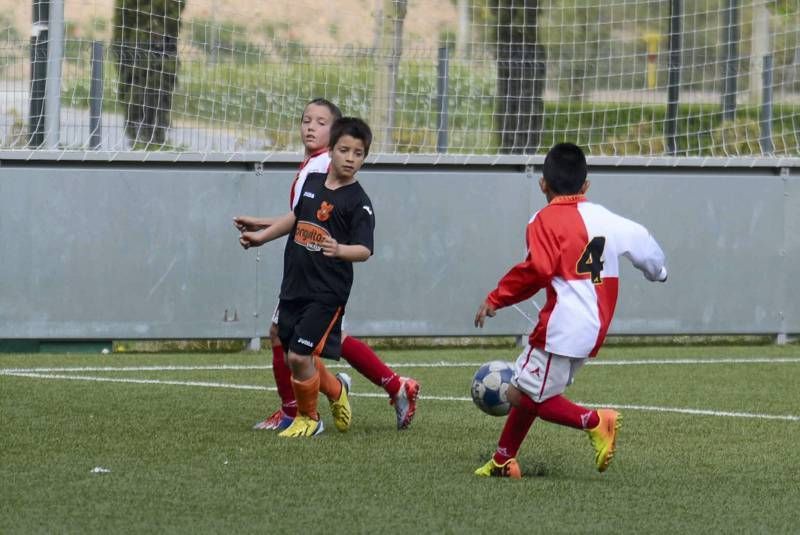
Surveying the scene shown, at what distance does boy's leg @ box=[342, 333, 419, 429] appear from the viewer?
7691 mm

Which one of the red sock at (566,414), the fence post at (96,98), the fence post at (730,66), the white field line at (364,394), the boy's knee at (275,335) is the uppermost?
the fence post at (730,66)

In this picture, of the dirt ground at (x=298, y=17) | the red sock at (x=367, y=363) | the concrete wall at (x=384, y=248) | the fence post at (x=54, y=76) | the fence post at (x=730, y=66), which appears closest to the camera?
the red sock at (x=367, y=363)

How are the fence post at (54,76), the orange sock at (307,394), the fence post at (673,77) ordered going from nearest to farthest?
the orange sock at (307,394), the fence post at (54,76), the fence post at (673,77)

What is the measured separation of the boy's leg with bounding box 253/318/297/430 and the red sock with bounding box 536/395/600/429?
70.5 inches

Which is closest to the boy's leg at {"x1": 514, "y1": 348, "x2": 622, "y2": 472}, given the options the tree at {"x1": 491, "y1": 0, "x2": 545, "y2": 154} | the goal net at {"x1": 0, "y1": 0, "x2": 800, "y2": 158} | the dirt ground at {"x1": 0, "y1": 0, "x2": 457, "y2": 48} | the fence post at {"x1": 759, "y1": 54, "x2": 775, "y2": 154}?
the goal net at {"x1": 0, "y1": 0, "x2": 800, "y2": 158}

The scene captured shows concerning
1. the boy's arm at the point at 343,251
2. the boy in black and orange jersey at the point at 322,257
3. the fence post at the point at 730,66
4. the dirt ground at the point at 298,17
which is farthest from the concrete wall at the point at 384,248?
the boy's arm at the point at 343,251

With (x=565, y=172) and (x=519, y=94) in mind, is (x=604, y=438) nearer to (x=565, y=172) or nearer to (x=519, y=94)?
(x=565, y=172)

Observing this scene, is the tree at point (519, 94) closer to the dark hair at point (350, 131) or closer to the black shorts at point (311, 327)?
the dark hair at point (350, 131)

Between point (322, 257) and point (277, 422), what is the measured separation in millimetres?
955

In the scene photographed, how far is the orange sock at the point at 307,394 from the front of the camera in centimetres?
738

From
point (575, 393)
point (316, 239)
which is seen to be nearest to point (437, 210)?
point (575, 393)

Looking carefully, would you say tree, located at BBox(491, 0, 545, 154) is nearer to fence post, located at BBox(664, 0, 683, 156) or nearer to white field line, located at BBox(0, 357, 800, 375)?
fence post, located at BBox(664, 0, 683, 156)

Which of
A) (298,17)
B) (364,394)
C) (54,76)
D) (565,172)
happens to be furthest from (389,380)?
(298,17)

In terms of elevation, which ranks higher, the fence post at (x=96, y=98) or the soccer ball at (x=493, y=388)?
the fence post at (x=96, y=98)
